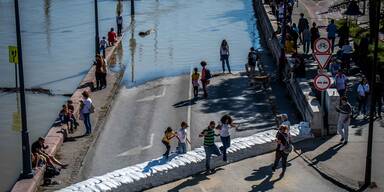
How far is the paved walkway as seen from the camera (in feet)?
63.8

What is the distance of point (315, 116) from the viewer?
23.2 meters

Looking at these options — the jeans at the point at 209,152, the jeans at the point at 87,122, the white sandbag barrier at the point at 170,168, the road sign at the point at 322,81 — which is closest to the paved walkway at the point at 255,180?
the white sandbag barrier at the point at 170,168

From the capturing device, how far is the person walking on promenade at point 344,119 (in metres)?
22.1

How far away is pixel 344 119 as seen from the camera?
Result: 22.1 meters

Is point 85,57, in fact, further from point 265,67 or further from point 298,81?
point 298,81

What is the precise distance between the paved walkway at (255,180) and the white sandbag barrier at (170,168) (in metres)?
0.24

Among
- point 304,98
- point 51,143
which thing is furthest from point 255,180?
point 51,143

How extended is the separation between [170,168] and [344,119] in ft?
18.5

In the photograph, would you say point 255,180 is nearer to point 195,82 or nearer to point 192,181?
point 192,181

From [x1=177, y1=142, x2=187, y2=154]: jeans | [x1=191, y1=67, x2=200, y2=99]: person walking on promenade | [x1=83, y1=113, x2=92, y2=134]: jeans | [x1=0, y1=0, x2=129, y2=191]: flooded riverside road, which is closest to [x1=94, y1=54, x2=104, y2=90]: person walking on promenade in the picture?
[x1=0, y1=0, x2=129, y2=191]: flooded riverside road

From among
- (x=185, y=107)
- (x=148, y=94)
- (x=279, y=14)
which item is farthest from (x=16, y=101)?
(x=279, y=14)

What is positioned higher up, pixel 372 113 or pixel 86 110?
pixel 372 113

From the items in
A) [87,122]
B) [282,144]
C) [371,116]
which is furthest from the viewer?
[87,122]

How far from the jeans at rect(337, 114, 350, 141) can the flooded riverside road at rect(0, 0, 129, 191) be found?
33.8 feet
